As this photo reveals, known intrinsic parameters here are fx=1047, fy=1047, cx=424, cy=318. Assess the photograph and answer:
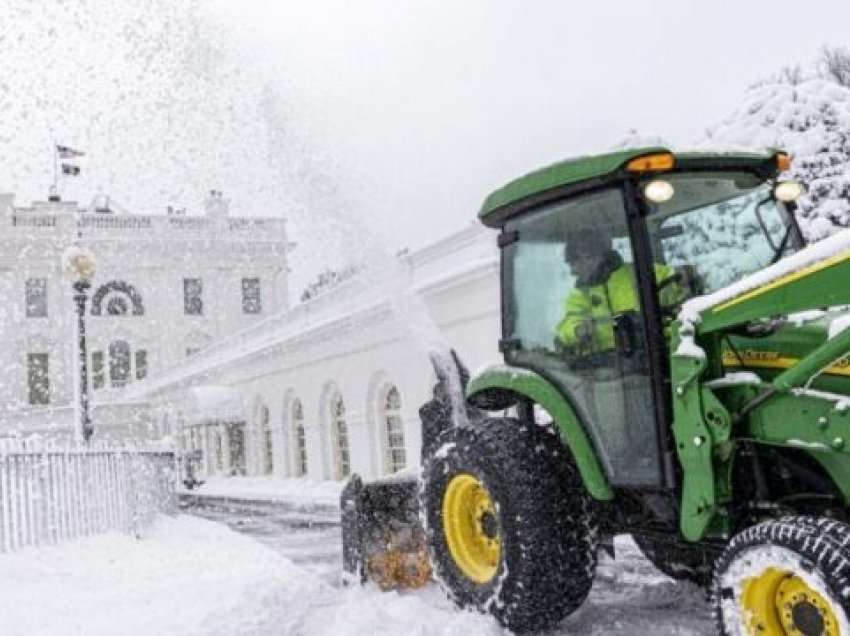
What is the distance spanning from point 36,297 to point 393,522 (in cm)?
4883

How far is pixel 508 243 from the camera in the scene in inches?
239

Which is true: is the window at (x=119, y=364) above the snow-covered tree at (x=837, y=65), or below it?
below

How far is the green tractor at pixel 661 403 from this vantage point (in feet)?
13.6

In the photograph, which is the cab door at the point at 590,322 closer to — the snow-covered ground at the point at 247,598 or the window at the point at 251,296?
the snow-covered ground at the point at 247,598

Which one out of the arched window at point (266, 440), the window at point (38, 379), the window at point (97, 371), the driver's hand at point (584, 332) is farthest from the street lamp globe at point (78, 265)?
the window at point (38, 379)

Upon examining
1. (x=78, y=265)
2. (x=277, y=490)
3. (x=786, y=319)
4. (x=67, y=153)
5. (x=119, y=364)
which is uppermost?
(x=67, y=153)

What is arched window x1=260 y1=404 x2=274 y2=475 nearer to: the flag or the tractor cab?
the flag

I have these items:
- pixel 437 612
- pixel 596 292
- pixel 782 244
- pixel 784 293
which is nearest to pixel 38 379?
pixel 437 612

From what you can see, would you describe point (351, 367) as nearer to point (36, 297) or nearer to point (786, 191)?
point (786, 191)

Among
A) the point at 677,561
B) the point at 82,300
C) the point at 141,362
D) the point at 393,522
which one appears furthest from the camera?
the point at 141,362

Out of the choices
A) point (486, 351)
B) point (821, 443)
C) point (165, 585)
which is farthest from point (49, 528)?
point (821, 443)

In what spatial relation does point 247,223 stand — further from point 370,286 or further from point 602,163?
point 602,163

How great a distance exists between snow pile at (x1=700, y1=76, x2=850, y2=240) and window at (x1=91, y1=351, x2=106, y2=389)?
1579 inches

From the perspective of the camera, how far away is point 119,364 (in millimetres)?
52500
